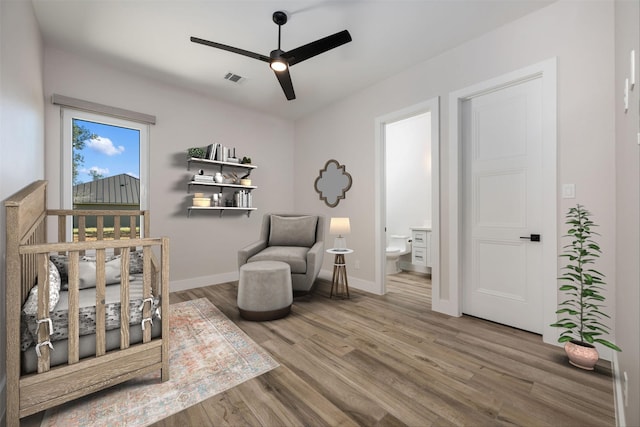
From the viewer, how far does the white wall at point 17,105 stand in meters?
1.37

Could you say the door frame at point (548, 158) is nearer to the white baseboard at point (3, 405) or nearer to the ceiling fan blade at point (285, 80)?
the ceiling fan blade at point (285, 80)

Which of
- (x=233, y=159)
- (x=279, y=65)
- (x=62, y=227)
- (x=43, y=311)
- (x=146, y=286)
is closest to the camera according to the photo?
(x=43, y=311)

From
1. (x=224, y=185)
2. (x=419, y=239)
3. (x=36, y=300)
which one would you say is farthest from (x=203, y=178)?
(x=419, y=239)

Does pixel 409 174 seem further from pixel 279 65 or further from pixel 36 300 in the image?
pixel 36 300

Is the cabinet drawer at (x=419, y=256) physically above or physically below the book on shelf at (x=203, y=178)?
below

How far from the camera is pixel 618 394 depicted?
1.42 metres

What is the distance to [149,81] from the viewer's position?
3326mm

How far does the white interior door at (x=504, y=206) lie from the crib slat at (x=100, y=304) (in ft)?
9.21

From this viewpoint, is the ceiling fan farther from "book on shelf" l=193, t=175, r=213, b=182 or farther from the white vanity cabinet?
the white vanity cabinet

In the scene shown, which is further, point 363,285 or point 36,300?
point 363,285

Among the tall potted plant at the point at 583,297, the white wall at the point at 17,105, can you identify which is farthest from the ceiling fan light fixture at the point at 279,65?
the tall potted plant at the point at 583,297

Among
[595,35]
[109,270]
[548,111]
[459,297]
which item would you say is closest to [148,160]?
[109,270]

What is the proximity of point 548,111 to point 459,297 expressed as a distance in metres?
1.74

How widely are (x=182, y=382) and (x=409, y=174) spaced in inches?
175
